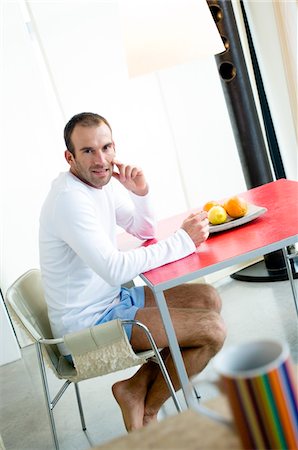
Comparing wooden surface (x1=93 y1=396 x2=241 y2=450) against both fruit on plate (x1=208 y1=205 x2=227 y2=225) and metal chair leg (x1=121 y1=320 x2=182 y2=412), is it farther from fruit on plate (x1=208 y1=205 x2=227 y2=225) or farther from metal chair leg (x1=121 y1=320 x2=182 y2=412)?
fruit on plate (x1=208 y1=205 x2=227 y2=225)

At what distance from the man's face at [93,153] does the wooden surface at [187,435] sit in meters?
1.75

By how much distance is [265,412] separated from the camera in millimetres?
741

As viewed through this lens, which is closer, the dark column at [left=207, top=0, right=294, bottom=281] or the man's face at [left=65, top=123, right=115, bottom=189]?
the man's face at [left=65, top=123, right=115, bottom=189]

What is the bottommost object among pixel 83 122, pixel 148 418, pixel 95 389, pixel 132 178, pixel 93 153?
pixel 95 389

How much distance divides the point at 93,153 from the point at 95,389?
1377mm

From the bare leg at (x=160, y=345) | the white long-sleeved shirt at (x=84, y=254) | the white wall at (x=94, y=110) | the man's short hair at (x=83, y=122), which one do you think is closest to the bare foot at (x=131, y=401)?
the bare leg at (x=160, y=345)

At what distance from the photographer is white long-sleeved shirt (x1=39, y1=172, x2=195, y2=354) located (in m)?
2.34

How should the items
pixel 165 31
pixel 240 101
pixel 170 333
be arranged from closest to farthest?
1. pixel 170 333
2. pixel 165 31
3. pixel 240 101

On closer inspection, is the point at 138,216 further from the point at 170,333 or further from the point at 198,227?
the point at 170,333

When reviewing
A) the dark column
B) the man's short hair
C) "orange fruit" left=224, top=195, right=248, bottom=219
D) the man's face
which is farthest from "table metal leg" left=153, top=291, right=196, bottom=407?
the dark column

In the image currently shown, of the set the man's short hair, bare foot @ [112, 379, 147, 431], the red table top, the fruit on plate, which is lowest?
bare foot @ [112, 379, 147, 431]

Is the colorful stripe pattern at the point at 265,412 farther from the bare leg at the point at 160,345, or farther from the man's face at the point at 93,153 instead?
the man's face at the point at 93,153

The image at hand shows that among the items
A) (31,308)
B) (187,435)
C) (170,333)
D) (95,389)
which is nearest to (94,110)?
(95,389)

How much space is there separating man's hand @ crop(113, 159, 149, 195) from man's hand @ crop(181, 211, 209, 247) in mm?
460
